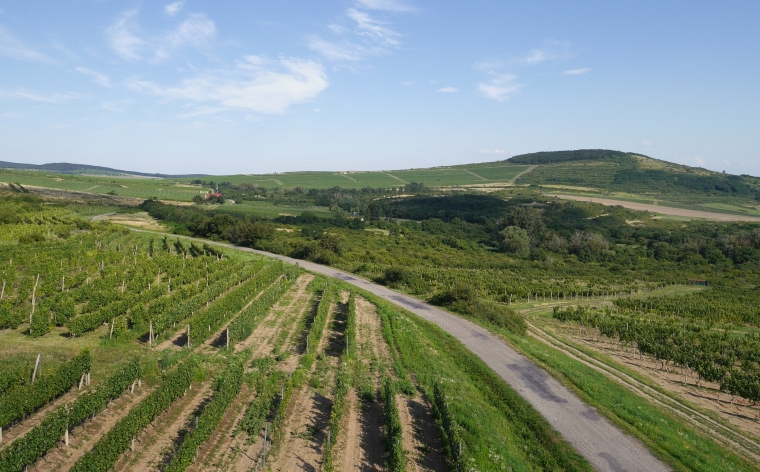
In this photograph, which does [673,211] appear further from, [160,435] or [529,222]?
[160,435]

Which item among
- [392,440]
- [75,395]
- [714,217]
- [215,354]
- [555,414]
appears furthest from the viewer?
[714,217]

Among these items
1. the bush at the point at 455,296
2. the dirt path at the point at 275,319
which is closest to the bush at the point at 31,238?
the dirt path at the point at 275,319

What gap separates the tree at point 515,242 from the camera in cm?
9169

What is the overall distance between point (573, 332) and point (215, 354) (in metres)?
27.0

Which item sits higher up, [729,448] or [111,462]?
[111,462]

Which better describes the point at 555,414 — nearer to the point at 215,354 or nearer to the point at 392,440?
the point at 392,440

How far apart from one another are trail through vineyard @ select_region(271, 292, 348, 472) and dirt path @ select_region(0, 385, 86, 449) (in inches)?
309

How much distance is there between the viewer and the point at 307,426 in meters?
17.5

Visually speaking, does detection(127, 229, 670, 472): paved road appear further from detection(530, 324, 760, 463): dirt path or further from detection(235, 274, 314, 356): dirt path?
detection(235, 274, 314, 356): dirt path

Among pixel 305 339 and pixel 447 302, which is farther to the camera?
pixel 447 302

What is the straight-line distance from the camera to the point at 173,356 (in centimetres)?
2305

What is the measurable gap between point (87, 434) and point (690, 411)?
24.6 meters

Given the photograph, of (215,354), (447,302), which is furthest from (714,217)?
(215,354)

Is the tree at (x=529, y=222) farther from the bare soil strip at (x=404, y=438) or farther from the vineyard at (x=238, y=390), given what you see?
the bare soil strip at (x=404, y=438)
